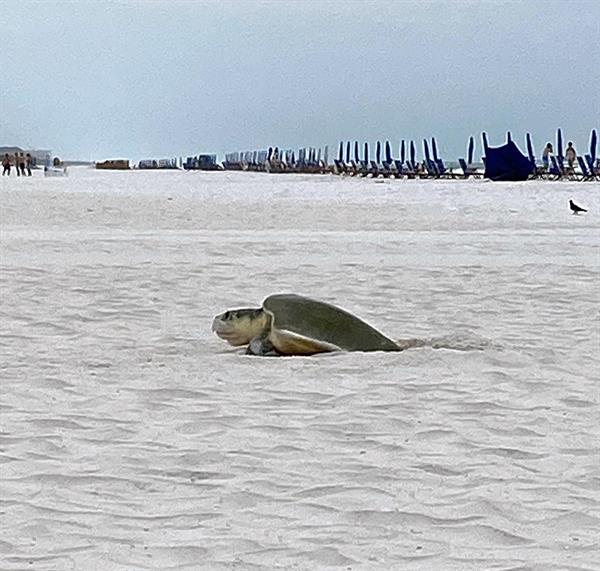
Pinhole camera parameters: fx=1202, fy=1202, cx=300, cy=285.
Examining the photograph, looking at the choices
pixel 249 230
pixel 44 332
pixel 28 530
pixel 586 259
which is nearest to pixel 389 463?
pixel 28 530

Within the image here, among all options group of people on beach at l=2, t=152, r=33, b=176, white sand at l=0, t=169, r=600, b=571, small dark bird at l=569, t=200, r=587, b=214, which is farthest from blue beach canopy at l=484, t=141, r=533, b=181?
white sand at l=0, t=169, r=600, b=571

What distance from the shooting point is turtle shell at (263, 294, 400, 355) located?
7020mm

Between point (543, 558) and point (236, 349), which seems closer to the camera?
point (543, 558)

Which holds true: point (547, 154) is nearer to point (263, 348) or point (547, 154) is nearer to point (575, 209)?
point (575, 209)

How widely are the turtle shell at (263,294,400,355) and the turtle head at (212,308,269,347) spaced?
92mm

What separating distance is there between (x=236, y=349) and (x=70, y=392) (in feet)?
5.46

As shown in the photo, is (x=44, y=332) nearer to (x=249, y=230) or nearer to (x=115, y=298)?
(x=115, y=298)

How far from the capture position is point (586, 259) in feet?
43.7

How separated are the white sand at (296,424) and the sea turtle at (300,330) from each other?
17 cm

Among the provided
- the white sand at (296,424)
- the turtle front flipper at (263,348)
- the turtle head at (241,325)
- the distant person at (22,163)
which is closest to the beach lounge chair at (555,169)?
the distant person at (22,163)

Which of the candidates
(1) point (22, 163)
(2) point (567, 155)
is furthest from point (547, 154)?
(1) point (22, 163)

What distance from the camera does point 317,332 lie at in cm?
704

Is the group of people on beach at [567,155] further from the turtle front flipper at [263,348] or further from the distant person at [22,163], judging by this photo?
the turtle front flipper at [263,348]

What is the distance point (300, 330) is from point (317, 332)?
10 cm
